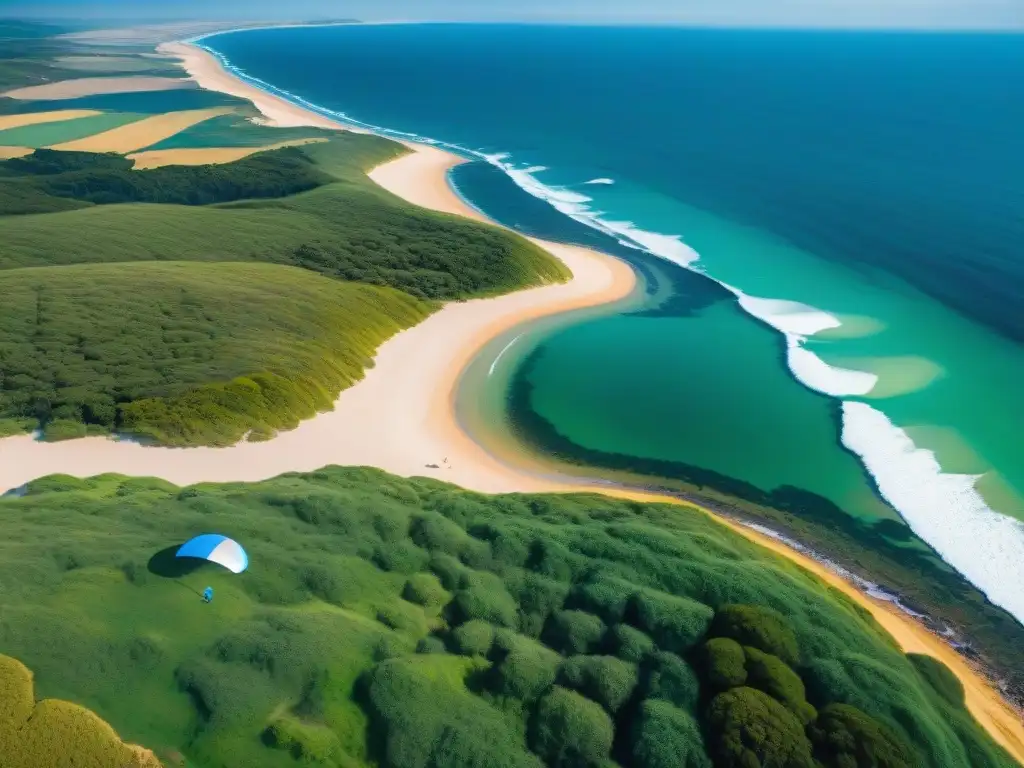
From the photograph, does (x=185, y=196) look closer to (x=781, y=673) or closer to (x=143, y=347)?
(x=143, y=347)

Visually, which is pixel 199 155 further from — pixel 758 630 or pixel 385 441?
pixel 758 630

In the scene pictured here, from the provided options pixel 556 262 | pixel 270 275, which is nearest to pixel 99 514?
pixel 270 275

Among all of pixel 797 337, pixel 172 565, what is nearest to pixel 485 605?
pixel 172 565

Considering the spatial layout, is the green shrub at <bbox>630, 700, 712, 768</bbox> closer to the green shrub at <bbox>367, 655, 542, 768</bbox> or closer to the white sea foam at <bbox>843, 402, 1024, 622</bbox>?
the green shrub at <bbox>367, 655, 542, 768</bbox>

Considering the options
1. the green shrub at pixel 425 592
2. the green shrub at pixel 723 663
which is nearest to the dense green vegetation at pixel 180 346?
the green shrub at pixel 425 592

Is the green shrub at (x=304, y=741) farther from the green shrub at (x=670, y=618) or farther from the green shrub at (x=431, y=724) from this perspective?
the green shrub at (x=670, y=618)

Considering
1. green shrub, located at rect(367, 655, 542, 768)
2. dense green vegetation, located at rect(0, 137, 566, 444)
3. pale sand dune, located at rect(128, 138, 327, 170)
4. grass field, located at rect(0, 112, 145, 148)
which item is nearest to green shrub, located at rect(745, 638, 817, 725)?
green shrub, located at rect(367, 655, 542, 768)
